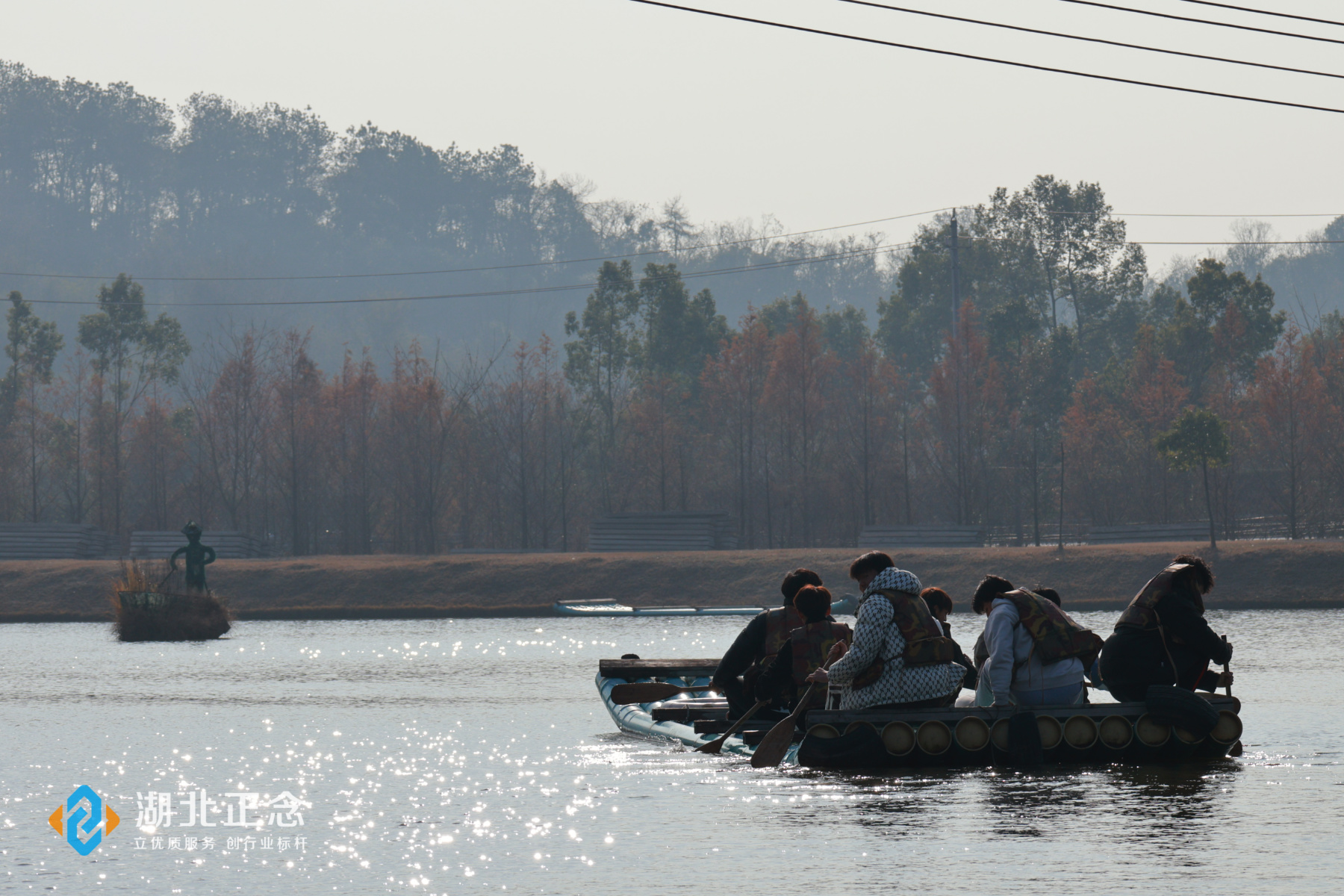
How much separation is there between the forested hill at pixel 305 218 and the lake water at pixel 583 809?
456 ft

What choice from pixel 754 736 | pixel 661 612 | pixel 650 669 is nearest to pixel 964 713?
pixel 754 736

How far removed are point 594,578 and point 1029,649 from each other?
143ft

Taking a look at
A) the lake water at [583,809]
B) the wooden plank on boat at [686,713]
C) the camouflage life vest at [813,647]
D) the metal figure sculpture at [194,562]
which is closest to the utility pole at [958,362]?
the metal figure sculpture at [194,562]

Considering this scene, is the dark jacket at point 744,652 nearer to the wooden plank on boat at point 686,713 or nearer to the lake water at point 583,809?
the lake water at point 583,809

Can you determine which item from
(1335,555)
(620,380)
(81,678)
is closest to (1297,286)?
(620,380)

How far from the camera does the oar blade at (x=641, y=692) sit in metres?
20.5

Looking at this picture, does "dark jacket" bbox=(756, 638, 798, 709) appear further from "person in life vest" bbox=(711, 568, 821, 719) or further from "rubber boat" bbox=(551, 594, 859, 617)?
"rubber boat" bbox=(551, 594, 859, 617)

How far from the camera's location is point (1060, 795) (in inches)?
515

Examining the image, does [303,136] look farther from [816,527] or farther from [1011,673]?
[1011,673]

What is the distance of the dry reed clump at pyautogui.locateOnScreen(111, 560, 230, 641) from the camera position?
140 feet

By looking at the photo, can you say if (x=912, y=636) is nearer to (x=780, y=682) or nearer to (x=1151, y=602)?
(x=1151, y=602)

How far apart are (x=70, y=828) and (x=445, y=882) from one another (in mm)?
4205

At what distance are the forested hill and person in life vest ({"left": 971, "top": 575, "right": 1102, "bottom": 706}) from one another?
14483 cm

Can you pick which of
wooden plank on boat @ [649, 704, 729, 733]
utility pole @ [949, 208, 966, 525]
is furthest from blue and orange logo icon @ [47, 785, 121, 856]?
utility pole @ [949, 208, 966, 525]
